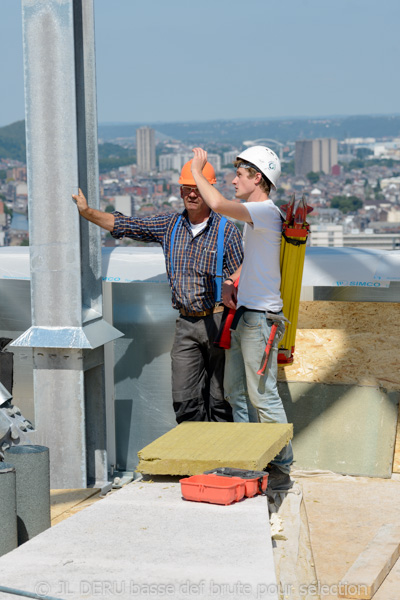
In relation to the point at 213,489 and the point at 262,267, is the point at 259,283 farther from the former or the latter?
the point at 213,489

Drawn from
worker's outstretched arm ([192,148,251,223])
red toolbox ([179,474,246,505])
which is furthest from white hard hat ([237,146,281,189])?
red toolbox ([179,474,246,505])

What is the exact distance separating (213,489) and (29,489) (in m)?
1.26

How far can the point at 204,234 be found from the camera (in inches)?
216

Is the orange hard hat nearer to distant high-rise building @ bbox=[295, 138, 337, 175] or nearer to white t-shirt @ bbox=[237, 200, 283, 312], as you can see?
white t-shirt @ bbox=[237, 200, 283, 312]

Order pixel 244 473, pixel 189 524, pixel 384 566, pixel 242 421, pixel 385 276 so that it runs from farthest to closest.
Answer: pixel 385 276, pixel 242 421, pixel 384 566, pixel 244 473, pixel 189 524

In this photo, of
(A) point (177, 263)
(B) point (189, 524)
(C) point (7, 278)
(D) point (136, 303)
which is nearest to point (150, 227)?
(A) point (177, 263)

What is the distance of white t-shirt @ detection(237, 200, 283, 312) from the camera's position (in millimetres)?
4906

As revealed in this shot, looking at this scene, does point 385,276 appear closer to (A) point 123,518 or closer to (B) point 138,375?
(B) point 138,375

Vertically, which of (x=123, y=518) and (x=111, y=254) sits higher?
(x=111, y=254)

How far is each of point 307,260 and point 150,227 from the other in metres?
1.36

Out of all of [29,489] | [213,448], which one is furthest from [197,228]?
[29,489]

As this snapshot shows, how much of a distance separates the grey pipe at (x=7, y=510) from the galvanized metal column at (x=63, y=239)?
1.45 meters

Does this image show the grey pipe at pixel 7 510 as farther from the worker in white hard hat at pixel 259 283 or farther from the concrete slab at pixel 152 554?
the worker in white hard hat at pixel 259 283

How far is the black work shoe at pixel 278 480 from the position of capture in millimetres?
4980
